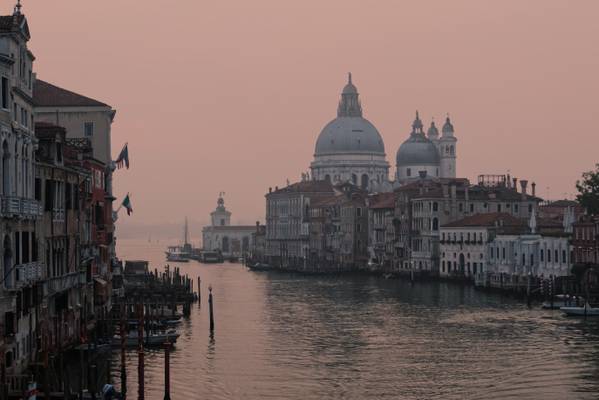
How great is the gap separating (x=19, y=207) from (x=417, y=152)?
484ft

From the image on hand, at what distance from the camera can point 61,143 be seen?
125ft

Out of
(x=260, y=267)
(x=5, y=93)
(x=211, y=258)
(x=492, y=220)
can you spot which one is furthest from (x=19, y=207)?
(x=211, y=258)

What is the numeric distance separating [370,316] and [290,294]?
78.6ft

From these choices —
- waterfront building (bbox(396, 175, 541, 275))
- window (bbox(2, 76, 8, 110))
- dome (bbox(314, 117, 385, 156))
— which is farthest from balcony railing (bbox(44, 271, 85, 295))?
dome (bbox(314, 117, 385, 156))

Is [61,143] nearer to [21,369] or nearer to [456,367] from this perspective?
[21,369]

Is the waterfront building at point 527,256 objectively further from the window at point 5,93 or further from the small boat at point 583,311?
the window at point 5,93

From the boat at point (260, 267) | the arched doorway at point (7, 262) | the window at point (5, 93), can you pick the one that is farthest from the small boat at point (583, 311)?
the boat at point (260, 267)

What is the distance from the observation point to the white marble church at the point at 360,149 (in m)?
179

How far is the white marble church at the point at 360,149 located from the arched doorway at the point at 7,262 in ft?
488

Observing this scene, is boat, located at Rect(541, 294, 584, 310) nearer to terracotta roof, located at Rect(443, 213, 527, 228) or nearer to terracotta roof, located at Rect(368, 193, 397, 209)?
terracotta roof, located at Rect(443, 213, 527, 228)

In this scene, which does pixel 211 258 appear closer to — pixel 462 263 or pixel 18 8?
pixel 462 263

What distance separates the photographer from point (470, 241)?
9806 cm

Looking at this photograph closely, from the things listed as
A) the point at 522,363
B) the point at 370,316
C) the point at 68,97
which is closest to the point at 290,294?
the point at 370,316

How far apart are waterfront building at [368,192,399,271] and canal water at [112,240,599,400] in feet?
155
